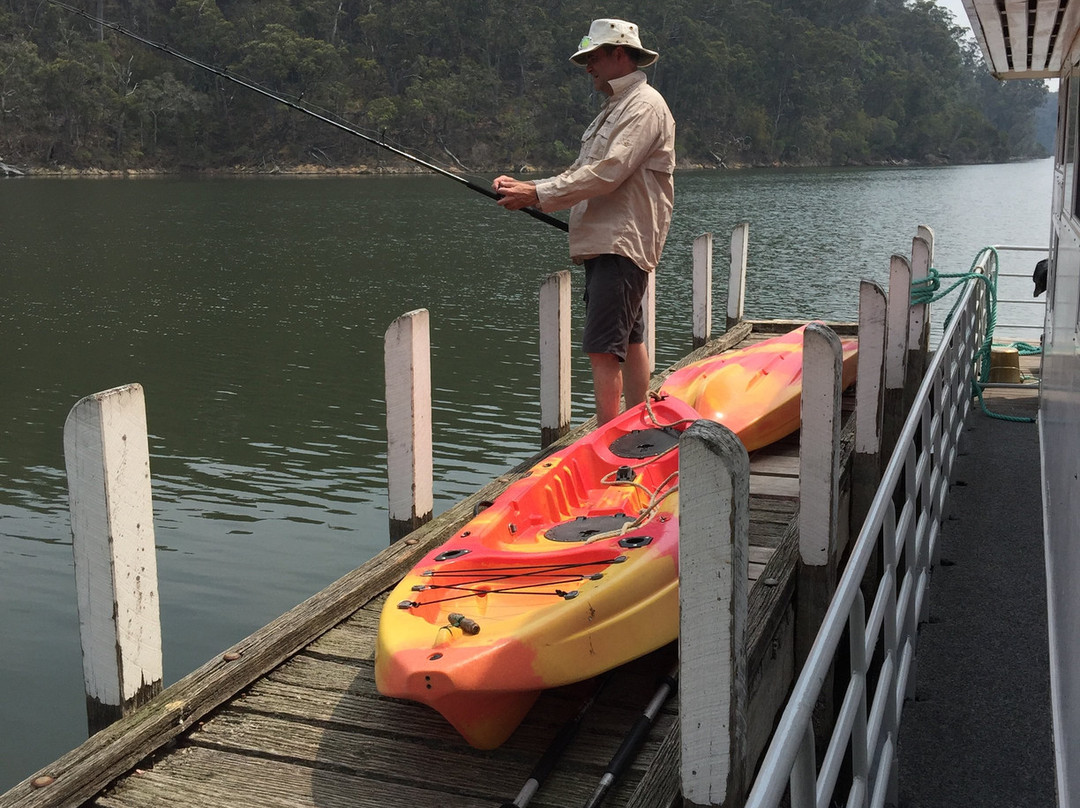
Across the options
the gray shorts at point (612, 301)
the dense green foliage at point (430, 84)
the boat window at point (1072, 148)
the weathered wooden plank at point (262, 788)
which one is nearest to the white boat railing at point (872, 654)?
the boat window at point (1072, 148)

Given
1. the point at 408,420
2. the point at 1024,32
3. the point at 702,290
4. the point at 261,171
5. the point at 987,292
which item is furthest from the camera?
the point at 261,171

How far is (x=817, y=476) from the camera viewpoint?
4.11m

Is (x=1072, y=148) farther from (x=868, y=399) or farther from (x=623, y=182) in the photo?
(x=623, y=182)

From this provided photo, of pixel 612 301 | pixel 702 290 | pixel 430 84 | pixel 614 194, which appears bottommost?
pixel 702 290

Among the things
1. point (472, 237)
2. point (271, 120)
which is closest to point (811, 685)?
point (472, 237)

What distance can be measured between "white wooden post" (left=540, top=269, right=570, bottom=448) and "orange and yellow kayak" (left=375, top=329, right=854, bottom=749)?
51.0 inches

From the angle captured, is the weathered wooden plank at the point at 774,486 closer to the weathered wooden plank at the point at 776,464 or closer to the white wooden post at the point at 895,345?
the weathered wooden plank at the point at 776,464

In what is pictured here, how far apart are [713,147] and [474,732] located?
8804 cm

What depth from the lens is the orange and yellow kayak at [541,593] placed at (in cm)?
333

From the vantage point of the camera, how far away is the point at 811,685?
184cm

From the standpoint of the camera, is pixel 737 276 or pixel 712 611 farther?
pixel 737 276

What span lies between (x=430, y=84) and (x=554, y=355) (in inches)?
2944

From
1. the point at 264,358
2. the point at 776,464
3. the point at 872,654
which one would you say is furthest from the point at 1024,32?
the point at 264,358

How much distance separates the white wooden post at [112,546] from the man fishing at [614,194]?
2.38 meters
